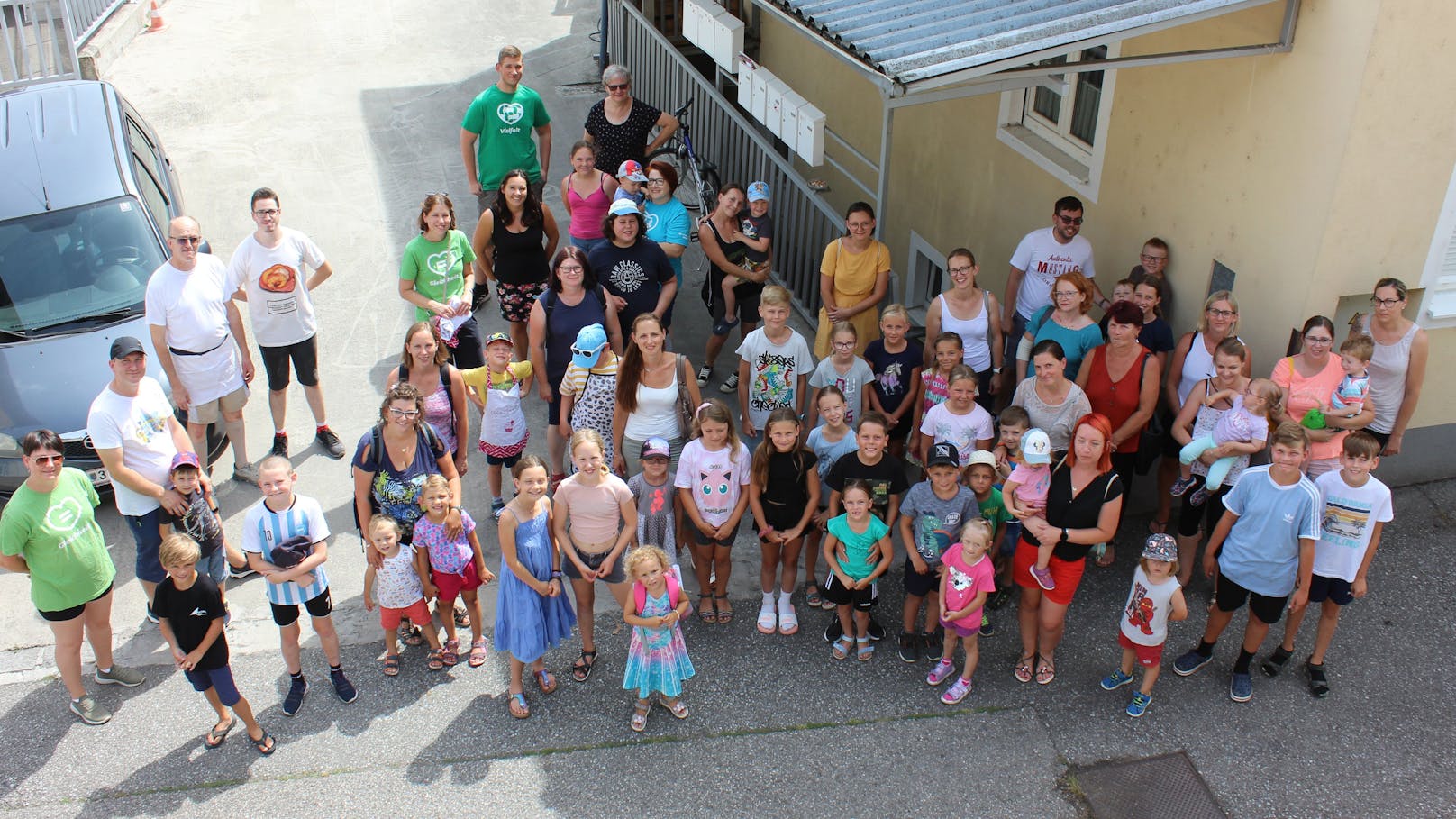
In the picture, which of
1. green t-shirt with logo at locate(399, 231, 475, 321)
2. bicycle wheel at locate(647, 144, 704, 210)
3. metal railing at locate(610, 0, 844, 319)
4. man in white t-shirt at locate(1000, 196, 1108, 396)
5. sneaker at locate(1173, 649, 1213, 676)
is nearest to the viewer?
sneaker at locate(1173, 649, 1213, 676)

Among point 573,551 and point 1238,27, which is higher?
point 1238,27

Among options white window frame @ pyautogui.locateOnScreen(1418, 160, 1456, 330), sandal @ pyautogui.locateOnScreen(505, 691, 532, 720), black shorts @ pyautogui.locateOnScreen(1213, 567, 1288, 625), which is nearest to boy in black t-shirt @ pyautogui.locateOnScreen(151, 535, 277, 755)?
sandal @ pyautogui.locateOnScreen(505, 691, 532, 720)

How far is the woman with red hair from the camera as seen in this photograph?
223 inches

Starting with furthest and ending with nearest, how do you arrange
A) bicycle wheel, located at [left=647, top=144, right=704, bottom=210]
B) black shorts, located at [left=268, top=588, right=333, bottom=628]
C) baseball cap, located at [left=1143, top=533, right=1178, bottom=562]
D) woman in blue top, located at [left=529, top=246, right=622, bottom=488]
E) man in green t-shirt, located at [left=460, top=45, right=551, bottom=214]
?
bicycle wheel, located at [left=647, top=144, right=704, bottom=210] → man in green t-shirt, located at [left=460, top=45, right=551, bottom=214] → woman in blue top, located at [left=529, top=246, right=622, bottom=488] → black shorts, located at [left=268, top=588, right=333, bottom=628] → baseball cap, located at [left=1143, top=533, right=1178, bottom=562]

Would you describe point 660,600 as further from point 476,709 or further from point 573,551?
point 476,709

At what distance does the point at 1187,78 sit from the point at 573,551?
4.59m

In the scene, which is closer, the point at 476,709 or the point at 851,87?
the point at 476,709

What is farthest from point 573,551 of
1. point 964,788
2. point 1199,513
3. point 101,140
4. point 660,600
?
point 101,140

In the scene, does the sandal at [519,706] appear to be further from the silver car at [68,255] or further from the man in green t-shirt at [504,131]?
the man in green t-shirt at [504,131]

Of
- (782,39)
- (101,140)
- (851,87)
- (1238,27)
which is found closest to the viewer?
(1238,27)

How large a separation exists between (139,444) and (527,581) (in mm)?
2139

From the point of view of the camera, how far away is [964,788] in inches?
213

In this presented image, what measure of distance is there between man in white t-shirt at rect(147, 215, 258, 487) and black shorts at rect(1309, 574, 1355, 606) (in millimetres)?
6206

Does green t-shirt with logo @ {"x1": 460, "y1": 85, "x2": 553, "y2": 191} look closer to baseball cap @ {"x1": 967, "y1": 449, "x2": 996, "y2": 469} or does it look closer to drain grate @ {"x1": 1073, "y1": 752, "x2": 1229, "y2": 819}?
baseball cap @ {"x1": 967, "y1": 449, "x2": 996, "y2": 469}
